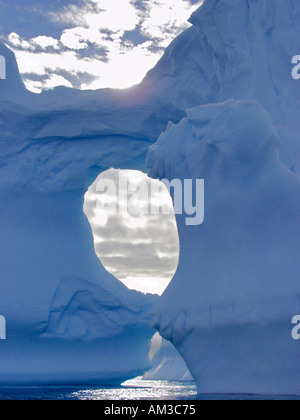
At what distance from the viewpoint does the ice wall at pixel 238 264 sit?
7426mm

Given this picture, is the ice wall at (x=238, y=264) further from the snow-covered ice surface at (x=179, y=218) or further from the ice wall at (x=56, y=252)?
the ice wall at (x=56, y=252)

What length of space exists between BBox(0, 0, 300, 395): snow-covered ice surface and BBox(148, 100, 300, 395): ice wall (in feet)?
0.06

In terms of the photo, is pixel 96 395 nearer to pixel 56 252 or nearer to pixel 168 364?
pixel 56 252

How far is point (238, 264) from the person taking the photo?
7.91 m

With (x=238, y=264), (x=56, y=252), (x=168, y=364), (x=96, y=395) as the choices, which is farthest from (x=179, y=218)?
(x=168, y=364)

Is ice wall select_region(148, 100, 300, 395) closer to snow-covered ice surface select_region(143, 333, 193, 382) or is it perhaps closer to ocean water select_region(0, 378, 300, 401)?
ocean water select_region(0, 378, 300, 401)

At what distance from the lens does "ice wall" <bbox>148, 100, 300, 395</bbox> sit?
7426 millimetres

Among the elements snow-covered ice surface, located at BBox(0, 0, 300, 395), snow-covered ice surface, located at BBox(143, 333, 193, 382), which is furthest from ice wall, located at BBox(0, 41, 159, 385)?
snow-covered ice surface, located at BBox(143, 333, 193, 382)

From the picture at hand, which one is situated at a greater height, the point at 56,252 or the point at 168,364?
the point at 56,252

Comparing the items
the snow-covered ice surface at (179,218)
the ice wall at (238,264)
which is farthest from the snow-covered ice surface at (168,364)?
the ice wall at (238,264)

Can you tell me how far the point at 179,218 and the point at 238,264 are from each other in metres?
1.31

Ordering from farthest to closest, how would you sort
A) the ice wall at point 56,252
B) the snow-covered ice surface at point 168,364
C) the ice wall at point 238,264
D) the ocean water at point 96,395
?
the snow-covered ice surface at point 168,364
the ice wall at point 56,252
the ocean water at point 96,395
the ice wall at point 238,264

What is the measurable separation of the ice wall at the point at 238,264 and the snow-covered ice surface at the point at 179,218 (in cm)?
2

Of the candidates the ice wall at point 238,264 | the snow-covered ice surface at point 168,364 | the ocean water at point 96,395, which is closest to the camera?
the ice wall at point 238,264
